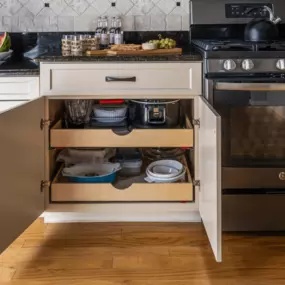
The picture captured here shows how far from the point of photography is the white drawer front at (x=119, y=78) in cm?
214

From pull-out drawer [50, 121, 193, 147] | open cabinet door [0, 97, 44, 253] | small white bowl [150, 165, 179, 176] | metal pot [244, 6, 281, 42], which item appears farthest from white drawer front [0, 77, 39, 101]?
metal pot [244, 6, 281, 42]

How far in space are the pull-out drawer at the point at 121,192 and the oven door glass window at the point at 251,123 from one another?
27cm

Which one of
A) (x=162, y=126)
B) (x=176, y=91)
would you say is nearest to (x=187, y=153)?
(x=162, y=126)

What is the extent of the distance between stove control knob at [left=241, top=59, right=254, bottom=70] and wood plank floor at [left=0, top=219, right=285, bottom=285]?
81cm

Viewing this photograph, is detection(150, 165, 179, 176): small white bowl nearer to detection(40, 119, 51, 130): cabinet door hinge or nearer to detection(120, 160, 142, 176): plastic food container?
detection(120, 160, 142, 176): plastic food container

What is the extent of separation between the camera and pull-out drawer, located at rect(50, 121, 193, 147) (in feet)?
7.23

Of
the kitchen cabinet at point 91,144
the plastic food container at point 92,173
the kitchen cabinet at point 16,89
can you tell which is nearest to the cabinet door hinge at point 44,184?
the kitchen cabinet at point 91,144

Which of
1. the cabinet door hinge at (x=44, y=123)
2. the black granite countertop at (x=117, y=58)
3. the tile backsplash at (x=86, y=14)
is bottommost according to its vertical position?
the cabinet door hinge at (x=44, y=123)

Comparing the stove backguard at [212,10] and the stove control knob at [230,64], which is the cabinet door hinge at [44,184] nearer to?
the stove control knob at [230,64]

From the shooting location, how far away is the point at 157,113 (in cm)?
235

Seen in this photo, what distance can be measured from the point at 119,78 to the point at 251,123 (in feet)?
2.13

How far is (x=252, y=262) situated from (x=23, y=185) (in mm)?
1026

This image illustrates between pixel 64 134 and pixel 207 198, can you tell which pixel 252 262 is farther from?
pixel 64 134

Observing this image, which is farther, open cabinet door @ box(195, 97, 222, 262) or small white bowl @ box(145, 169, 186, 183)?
small white bowl @ box(145, 169, 186, 183)
